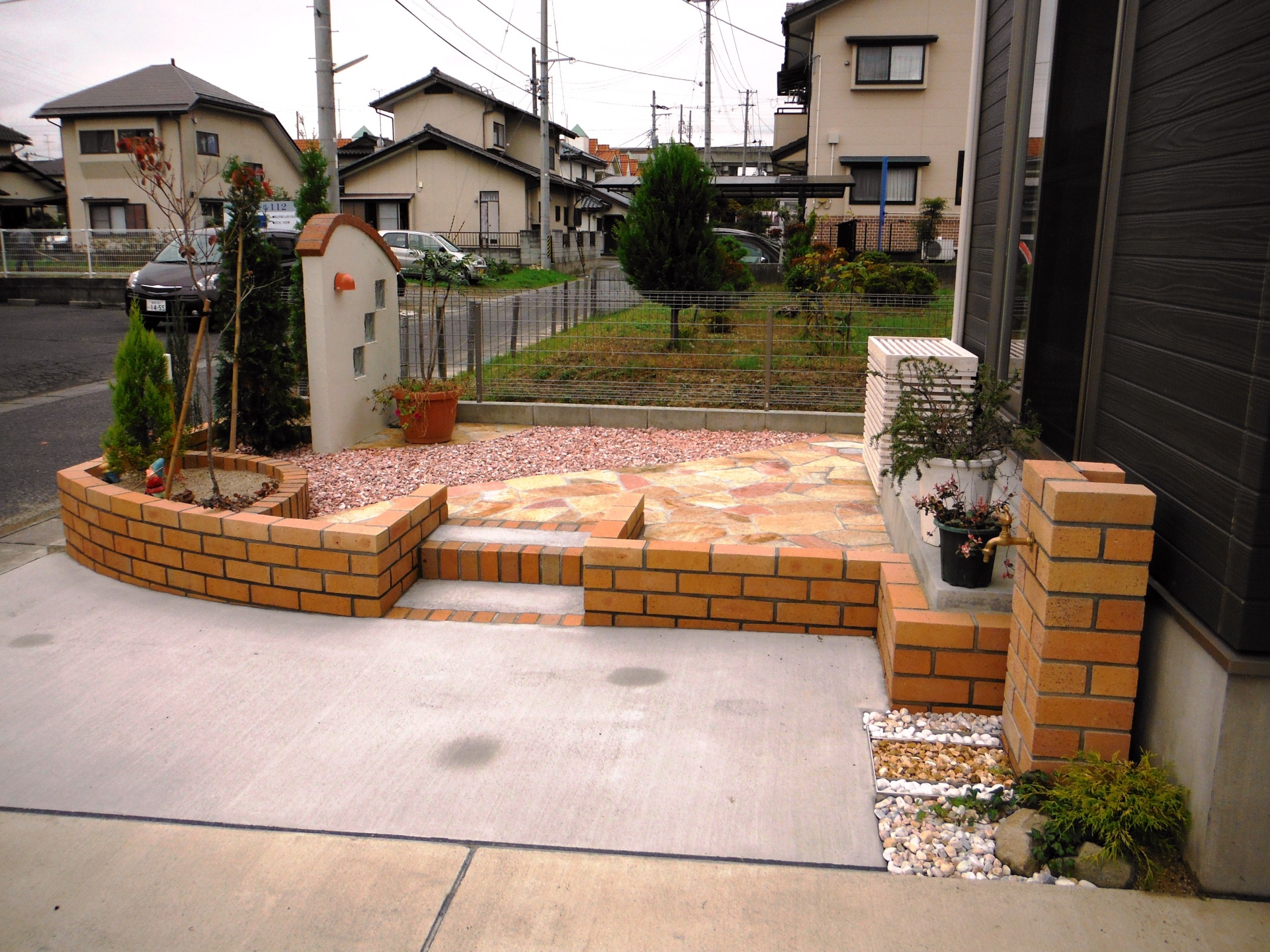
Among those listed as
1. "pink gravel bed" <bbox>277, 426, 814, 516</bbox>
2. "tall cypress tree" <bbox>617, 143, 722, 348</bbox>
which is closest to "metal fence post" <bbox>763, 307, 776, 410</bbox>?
"pink gravel bed" <bbox>277, 426, 814, 516</bbox>

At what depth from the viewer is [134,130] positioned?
32812 millimetres

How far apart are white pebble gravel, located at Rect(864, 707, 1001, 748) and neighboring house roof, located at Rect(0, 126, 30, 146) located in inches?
1954

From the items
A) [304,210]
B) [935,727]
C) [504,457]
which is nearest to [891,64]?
[304,210]

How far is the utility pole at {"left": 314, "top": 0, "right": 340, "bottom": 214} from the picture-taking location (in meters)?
9.77

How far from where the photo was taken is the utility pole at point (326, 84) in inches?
385

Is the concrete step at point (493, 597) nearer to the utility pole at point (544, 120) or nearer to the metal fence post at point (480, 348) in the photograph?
the metal fence post at point (480, 348)

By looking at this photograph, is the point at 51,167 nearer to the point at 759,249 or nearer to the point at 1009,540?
the point at 759,249

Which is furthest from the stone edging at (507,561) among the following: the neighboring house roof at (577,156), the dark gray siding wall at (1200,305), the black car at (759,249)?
the neighboring house roof at (577,156)

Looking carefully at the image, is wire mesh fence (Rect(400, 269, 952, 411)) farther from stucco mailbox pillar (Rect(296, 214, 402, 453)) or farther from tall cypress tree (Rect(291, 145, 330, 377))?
tall cypress tree (Rect(291, 145, 330, 377))

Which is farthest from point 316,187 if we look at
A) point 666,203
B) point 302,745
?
point 302,745

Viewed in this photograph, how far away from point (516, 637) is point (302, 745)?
988 mm

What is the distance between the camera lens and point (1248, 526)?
83.4 inches

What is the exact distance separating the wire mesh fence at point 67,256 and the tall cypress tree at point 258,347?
55.3 ft

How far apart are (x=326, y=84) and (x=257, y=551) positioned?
769 centimetres
